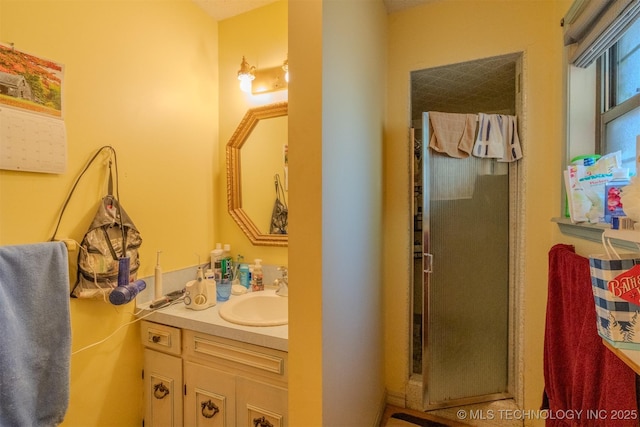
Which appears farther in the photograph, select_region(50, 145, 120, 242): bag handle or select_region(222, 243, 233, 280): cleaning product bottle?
select_region(222, 243, 233, 280): cleaning product bottle

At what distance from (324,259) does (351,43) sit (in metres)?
0.87

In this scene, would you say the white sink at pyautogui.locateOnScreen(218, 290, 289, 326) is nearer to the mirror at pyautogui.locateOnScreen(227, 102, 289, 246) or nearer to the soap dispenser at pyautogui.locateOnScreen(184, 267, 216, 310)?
the soap dispenser at pyautogui.locateOnScreen(184, 267, 216, 310)

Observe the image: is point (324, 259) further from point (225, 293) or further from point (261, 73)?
point (261, 73)

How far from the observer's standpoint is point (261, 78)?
1761 mm

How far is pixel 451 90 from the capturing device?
1.96 m

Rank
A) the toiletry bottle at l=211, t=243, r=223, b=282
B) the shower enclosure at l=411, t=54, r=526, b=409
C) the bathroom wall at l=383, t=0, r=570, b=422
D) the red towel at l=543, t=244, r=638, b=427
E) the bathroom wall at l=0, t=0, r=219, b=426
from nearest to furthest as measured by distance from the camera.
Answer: the red towel at l=543, t=244, r=638, b=427, the bathroom wall at l=0, t=0, r=219, b=426, the bathroom wall at l=383, t=0, r=570, b=422, the shower enclosure at l=411, t=54, r=526, b=409, the toiletry bottle at l=211, t=243, r=223, b=282

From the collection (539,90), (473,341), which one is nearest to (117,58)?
(539,90)

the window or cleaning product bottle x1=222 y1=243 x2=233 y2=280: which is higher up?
the window

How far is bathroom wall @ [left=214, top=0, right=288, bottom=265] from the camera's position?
1743 mm

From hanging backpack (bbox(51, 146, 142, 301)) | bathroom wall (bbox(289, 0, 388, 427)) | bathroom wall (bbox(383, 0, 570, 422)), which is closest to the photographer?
bathroom wall (bbox(289, 0, 388, 427))

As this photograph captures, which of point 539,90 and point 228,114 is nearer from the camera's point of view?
point 539,90

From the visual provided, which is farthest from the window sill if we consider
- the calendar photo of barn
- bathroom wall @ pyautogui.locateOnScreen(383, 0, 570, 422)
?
the calendar photo of barn

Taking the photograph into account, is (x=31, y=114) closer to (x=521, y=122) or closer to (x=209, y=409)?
(x=209, y=409)

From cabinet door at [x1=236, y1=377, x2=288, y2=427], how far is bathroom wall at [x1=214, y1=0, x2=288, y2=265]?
2.34 feet
